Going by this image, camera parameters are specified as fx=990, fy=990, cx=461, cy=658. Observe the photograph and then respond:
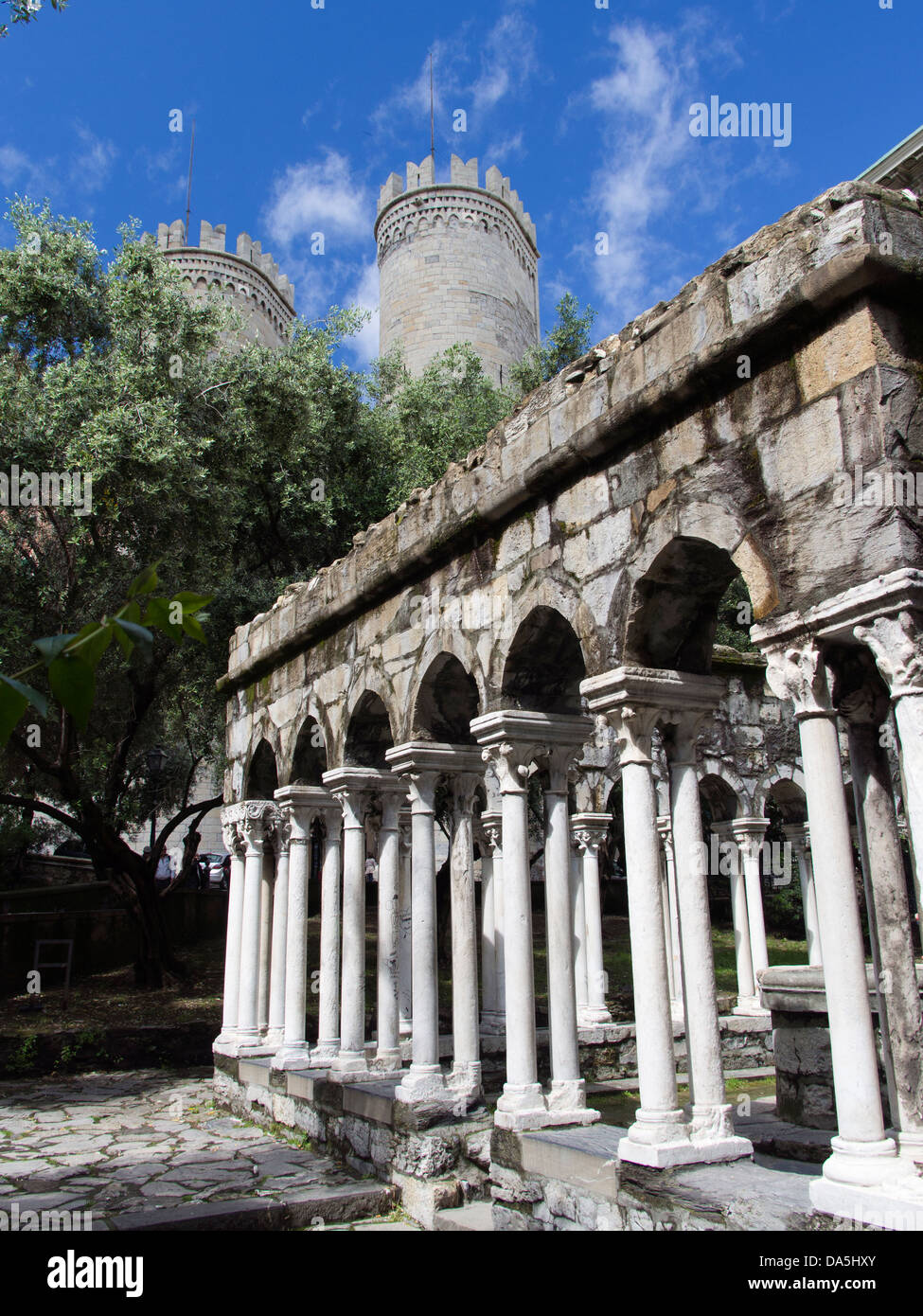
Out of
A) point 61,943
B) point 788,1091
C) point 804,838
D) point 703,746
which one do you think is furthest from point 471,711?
point 61,943

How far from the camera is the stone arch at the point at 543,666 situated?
595 centimetres

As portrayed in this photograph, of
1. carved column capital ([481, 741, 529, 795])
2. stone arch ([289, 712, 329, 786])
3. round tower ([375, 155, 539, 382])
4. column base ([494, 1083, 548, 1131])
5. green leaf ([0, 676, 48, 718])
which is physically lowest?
column base ([494, 1083, 548, 1131])

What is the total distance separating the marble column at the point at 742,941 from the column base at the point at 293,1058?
4664 millimetres

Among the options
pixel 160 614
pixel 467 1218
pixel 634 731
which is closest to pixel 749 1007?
pixel 467 1218

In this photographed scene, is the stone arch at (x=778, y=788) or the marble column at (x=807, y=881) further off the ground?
the stone arch at (x=778, y=788)

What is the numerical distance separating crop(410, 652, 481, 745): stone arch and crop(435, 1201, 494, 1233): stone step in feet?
9.73

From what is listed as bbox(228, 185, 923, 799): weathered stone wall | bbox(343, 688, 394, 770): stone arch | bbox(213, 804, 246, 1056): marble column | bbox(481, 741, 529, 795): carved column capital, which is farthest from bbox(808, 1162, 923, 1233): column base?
bbox(213, 804, 246, 1056): marble column

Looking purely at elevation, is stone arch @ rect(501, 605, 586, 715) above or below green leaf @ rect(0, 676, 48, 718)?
above

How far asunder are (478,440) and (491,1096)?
43.9 ft

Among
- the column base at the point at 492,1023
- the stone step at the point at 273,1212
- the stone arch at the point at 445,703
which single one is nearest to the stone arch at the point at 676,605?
the stone arch at the point at 445,703

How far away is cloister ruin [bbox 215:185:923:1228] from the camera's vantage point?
3787mm

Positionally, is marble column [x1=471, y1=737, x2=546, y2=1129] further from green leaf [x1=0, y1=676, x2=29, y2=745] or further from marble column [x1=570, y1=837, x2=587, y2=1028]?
green leaf [x1=0, y1=676, x2=29, y2=745]

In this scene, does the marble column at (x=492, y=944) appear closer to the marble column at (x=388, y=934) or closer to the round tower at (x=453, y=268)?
the marble column at (x=388, y=934)

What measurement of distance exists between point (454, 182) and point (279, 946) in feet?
92.1
